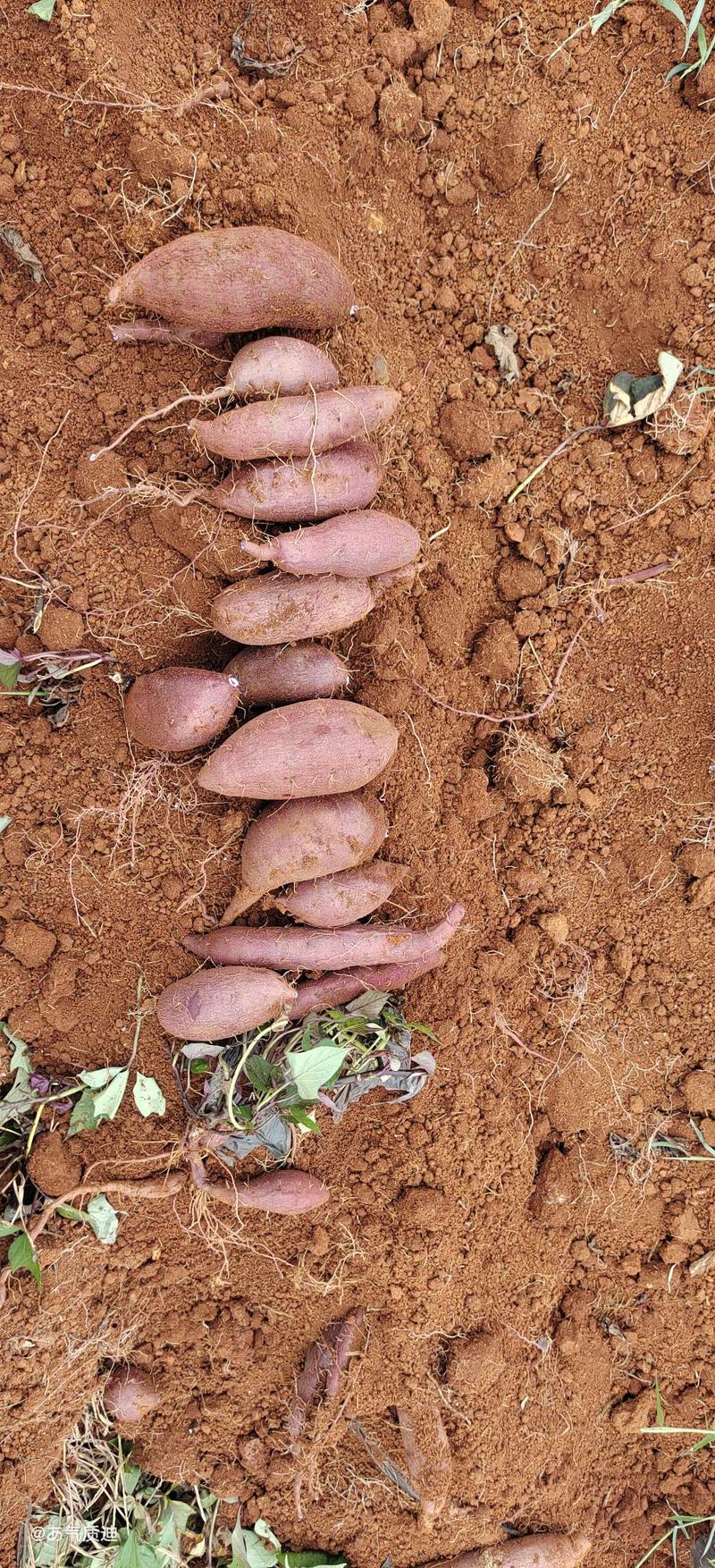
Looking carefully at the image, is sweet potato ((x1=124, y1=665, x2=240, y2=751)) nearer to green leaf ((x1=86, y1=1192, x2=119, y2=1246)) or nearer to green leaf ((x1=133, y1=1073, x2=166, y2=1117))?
green leaf ((x1=133, y1=1073, x2=166, y2=1117))

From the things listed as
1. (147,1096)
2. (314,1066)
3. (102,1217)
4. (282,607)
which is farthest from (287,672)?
(102,1217)

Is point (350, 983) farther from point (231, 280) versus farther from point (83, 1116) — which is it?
point (231, 280)

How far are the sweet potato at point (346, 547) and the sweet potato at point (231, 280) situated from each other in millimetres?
459

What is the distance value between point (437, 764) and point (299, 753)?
0.43m

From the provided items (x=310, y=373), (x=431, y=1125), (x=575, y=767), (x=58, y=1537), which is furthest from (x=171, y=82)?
(x=58, y=1537)

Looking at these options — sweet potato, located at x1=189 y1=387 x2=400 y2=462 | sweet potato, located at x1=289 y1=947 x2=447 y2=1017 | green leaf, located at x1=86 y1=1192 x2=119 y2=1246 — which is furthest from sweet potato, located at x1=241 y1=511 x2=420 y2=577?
green leaf, located at x1=86 y1=1192 x2=119 y2=1246

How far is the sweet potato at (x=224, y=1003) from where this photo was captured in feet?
6.66

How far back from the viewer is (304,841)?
200cm

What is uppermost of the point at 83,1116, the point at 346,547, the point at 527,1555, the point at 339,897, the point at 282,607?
the point at 346,547

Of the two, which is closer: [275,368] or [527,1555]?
[275,368]

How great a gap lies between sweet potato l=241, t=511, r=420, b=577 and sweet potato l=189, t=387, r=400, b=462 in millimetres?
170

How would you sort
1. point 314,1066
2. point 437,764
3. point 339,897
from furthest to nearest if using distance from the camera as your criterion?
point 437,764 < point 339,897 < point 314,1066

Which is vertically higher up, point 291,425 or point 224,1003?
point 291,425

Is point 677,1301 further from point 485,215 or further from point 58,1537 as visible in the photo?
point 485,215
